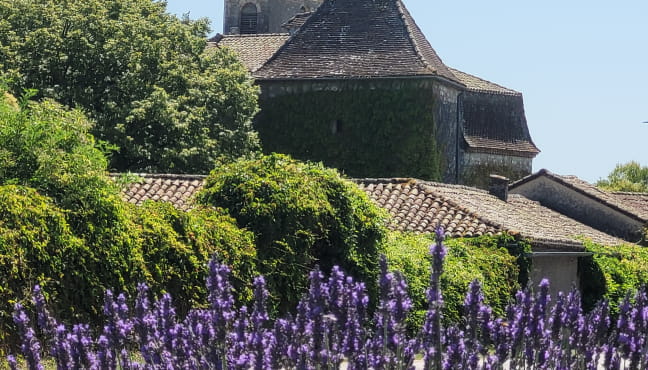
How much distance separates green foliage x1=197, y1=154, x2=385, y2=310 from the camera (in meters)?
19.5

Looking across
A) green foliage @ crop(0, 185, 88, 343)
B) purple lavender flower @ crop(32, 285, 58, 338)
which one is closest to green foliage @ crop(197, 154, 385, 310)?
green foliage @ crop(0, 185, 88, 343)

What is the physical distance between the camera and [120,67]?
126ft

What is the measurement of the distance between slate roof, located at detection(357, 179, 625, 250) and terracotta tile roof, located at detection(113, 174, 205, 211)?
15.9ft

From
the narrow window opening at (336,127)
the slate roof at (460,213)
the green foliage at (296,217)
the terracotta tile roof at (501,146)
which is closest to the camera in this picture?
the green foliage at (296,217)

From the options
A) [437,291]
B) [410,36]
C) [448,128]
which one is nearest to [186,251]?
[437,291]

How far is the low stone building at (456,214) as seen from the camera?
28688 mm

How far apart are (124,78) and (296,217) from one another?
19167 mm

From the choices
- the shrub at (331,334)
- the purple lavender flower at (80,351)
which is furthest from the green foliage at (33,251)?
the purple lavender flower at (80,351)

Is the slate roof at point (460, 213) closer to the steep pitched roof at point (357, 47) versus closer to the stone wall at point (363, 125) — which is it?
the stone wall at point (363, 125)

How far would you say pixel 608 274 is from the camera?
107ft

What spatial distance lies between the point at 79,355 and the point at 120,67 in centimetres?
3209

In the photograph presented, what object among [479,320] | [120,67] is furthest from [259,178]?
[120,67]

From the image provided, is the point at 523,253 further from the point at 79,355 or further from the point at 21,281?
the point at 79,355

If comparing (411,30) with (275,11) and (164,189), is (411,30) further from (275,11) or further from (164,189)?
(275,11)
